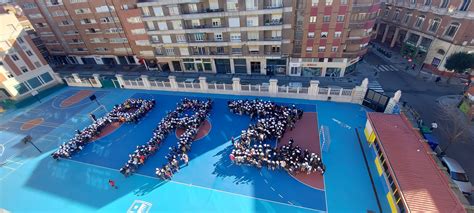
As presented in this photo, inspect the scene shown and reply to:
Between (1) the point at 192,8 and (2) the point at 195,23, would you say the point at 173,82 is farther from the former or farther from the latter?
(1) the point at 192,8

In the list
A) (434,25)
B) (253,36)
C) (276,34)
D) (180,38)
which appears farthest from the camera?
(180,38)

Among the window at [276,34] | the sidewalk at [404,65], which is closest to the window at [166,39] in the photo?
the window at [276,34]

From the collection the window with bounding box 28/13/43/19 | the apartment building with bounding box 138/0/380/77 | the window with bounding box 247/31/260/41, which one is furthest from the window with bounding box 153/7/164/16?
the window with bounding box 28/13/43/19

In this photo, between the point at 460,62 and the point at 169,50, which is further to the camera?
the point at 169,50

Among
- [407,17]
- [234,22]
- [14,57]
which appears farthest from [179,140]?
[407,17]

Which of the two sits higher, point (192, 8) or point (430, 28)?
point (192, 8)

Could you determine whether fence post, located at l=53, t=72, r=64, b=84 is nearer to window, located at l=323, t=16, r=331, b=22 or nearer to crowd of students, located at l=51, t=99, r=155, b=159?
crowd of students, located at l=51, t=99, r=155, b=159

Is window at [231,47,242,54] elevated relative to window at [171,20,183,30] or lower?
lower
